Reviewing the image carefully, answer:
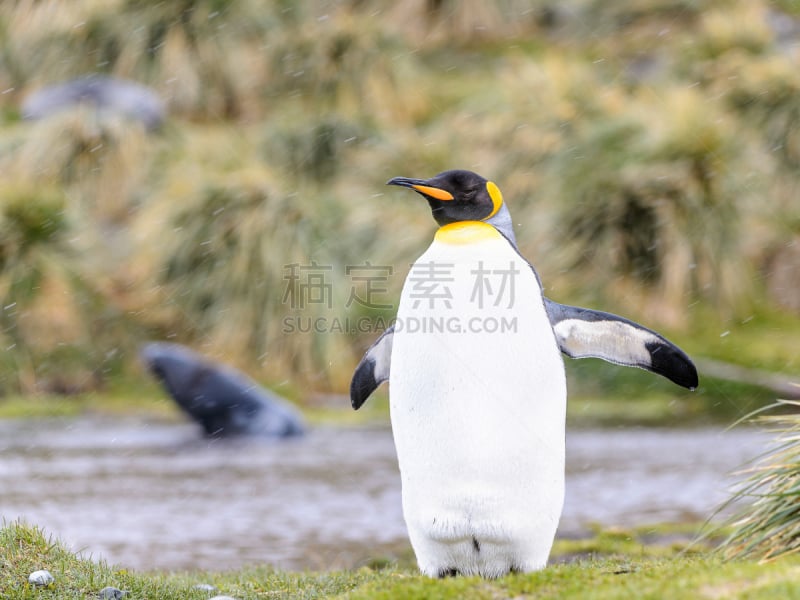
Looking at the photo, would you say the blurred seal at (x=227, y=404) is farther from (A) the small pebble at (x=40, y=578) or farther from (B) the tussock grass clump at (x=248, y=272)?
(A) the small pebble at (x=40, y=578)

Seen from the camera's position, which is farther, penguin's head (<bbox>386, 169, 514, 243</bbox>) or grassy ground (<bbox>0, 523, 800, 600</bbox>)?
penguin's head (<bbox>386, 169, 514, 243</bbox>)

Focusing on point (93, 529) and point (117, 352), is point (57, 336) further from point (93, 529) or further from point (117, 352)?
point (93, 529)

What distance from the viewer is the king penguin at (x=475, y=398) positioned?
12.4 feet

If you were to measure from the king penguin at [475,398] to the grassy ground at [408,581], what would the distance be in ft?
0.66

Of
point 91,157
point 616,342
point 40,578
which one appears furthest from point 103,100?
point 616,342

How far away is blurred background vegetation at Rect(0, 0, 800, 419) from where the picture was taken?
12.1 metres

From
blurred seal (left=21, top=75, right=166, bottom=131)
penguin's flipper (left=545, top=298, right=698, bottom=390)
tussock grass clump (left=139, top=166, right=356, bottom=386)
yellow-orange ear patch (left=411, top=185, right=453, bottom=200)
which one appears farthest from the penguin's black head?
blurred seal (left=21, top=75, right=166, bottom=131)

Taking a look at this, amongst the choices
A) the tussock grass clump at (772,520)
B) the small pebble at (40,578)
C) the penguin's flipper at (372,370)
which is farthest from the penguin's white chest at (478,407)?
the small pebble at (40,578)

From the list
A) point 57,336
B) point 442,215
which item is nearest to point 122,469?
point 57,336

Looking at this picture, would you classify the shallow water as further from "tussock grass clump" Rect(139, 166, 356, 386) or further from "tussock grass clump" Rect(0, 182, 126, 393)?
"tussock grass clump" Rect(139, 166, 356, 386)

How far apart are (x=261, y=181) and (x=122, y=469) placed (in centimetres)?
483

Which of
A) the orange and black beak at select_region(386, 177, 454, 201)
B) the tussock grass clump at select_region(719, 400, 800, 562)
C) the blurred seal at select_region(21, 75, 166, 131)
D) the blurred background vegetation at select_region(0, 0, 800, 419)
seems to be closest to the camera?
the tussock grass clump at select_region(719, 400, 800, 562)

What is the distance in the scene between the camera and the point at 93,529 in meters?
6.84

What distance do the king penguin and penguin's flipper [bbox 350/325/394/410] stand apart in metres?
0.37
